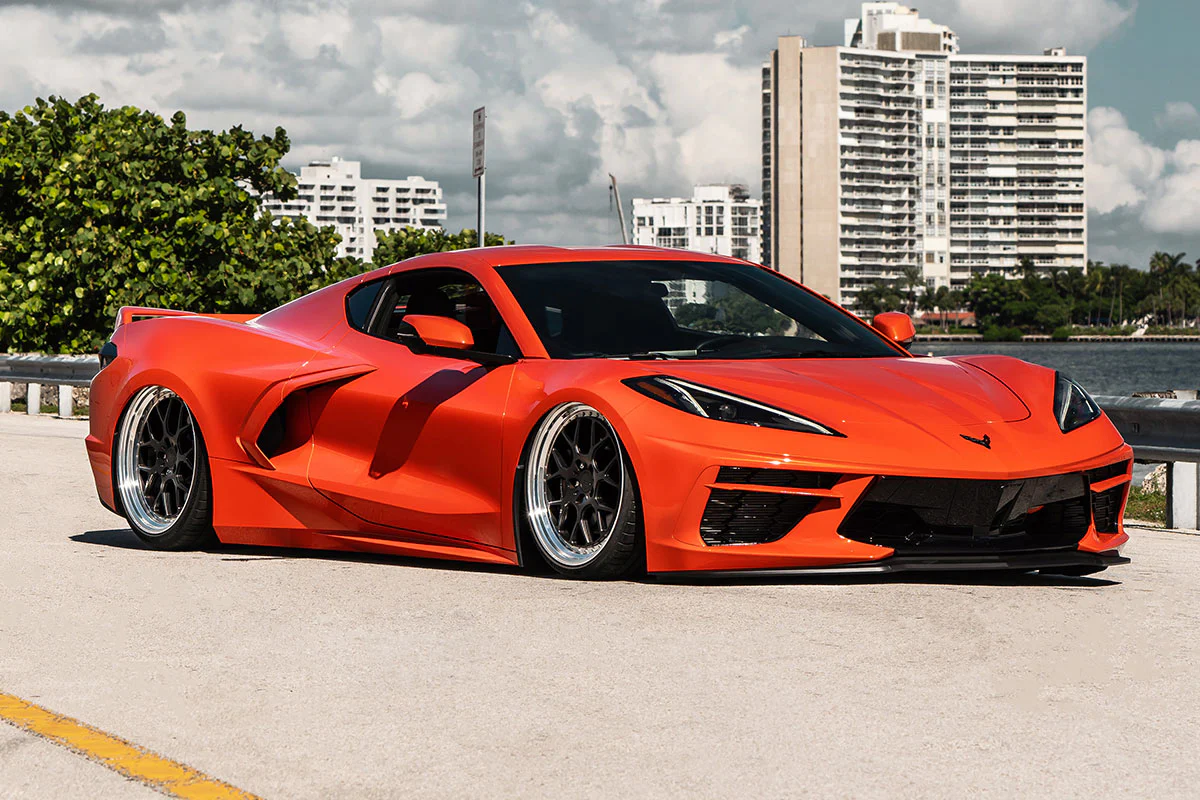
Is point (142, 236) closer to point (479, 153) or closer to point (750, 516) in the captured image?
point (479, 153)

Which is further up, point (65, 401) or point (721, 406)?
point (721, 406)

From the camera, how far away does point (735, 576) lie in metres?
5.23

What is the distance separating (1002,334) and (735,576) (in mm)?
193726

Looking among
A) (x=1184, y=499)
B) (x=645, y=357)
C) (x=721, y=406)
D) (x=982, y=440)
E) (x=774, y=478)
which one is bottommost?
(x=1184, y=499)

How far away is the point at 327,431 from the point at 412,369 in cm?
46

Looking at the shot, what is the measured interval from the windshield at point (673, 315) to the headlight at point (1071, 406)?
712 mm

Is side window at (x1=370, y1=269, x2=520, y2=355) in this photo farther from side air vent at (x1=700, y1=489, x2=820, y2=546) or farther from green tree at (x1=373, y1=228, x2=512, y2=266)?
green tree at (x1=373, y1=228, x2=512, y2=266)

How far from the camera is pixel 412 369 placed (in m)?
6.15

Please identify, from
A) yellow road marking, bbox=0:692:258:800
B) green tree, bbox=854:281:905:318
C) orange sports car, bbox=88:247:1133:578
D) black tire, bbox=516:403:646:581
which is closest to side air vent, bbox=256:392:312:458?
orange sports car, bbox=88:247:1133:578

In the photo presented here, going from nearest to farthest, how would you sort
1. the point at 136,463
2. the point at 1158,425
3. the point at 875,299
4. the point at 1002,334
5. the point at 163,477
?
the point at 163,477, the point at 136,463, the point at 1158,425, the point at 1002,334, the point at 875,299

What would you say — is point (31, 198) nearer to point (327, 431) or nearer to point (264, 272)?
point (264, 272)

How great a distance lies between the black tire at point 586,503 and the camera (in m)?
5.30

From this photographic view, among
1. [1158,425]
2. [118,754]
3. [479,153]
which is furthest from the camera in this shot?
[479,153]

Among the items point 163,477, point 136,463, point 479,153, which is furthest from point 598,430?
point 479,153
